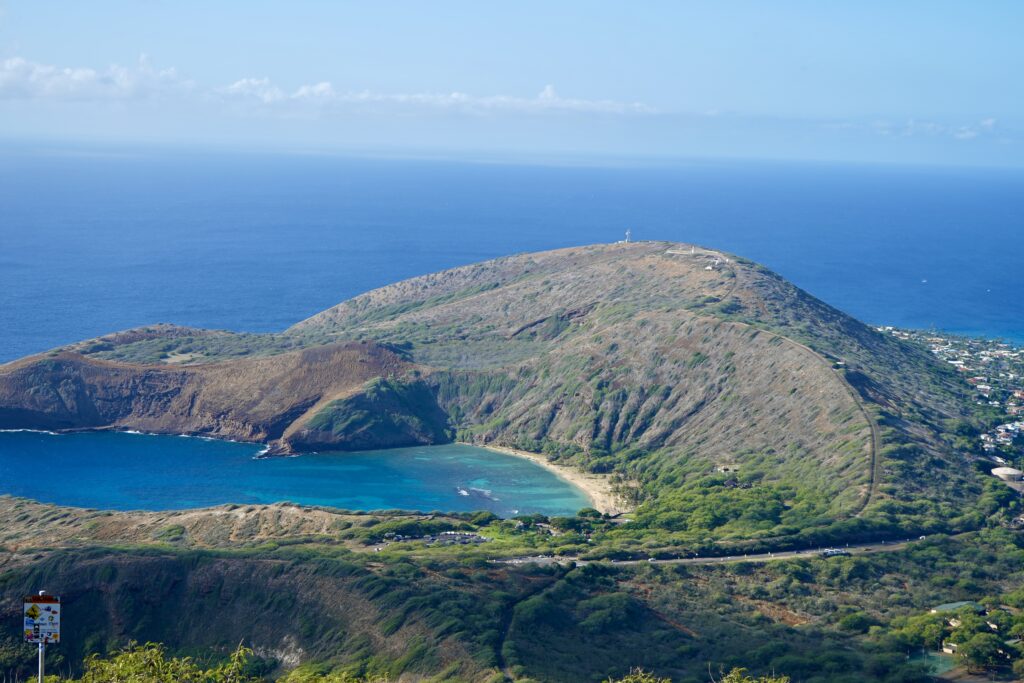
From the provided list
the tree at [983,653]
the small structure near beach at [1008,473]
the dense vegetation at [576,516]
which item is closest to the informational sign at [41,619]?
the dense vegetation at [576,516]

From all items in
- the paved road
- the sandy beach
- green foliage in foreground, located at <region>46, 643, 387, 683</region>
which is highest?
green foliage in foreground, located at <region>46, 643, 387, 683</region>

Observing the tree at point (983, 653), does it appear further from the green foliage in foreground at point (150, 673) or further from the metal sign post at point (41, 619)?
the metal sign post at point (41, 619)

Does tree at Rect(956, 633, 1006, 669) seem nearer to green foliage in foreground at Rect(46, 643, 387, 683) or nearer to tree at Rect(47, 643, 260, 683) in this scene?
green foliage in foreground at Rect(46, 643, 387, 683)

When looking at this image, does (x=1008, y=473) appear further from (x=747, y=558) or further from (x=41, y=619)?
(x=41, y=619)

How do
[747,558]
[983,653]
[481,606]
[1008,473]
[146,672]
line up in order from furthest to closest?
[1008,473]
[747,558]
[481,606]
[983,653]
[146,672]

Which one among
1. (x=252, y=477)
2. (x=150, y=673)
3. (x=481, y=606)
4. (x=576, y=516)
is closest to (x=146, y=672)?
(x=150, y=673)

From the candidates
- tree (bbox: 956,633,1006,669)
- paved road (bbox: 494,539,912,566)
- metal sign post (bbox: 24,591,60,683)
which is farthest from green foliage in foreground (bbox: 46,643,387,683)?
tree (bbox: 956,633,1006,669)

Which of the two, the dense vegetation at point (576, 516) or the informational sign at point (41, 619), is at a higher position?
the informational sign at point (41, 619)
